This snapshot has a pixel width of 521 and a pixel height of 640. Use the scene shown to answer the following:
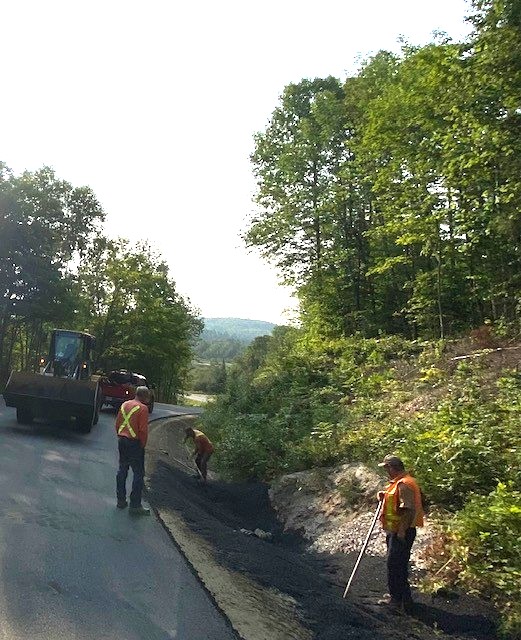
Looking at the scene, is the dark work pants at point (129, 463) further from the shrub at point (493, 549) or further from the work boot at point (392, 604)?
the shrub at point (493, 549)

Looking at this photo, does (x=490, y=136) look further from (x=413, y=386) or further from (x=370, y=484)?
(x=370, y=484)

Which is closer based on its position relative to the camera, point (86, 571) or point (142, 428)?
point (86, 571)

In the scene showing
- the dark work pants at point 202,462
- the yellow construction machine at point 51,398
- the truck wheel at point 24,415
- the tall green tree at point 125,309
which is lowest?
the dark work pants at point 202,462

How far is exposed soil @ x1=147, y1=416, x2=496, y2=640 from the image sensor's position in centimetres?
588

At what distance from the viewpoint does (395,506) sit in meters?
6.99

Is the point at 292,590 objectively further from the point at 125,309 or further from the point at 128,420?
the point at 125,309

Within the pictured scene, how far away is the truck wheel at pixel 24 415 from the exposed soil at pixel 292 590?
7.46m

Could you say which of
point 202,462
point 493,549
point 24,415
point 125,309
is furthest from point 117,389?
point 125,309

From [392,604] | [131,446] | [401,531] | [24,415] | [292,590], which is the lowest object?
[392,604]

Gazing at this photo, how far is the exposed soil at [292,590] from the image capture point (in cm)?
588

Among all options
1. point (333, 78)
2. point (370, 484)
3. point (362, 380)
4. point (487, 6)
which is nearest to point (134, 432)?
point (370, 484)

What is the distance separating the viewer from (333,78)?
3256cm

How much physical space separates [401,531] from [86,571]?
326 cm

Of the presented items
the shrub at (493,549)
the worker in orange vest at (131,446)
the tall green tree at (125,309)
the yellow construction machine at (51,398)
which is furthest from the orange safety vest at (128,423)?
the tall green tree at (125,309)
